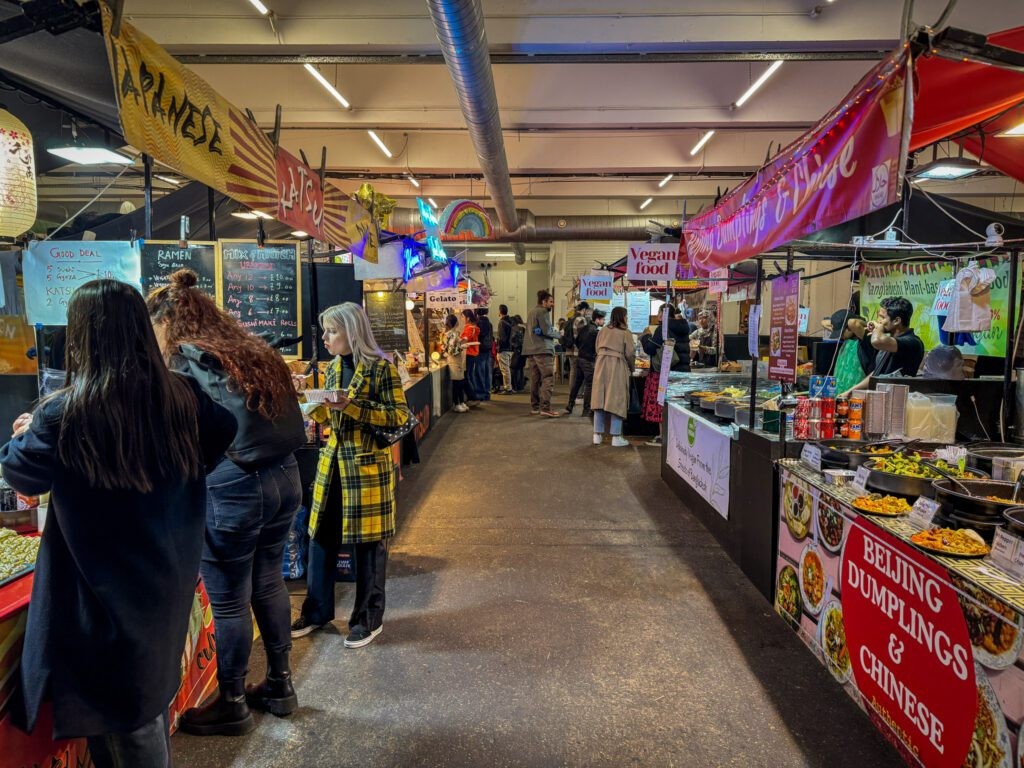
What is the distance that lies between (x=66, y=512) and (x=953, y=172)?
7.09 meters

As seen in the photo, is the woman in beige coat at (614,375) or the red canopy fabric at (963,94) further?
the woman in beige coat at (614,375)

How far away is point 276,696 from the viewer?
2604 mm

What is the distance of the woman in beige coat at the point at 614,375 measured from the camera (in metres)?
7.92

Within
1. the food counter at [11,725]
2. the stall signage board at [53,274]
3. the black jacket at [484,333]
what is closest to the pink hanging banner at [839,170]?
the food counter at [11,725]

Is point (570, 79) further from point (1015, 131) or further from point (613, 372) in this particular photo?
point (1015, 131)

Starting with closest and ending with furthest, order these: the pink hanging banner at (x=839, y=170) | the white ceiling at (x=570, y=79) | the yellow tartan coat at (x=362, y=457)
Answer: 1. the pink hanging banner at (x=839, y=170)
2. the yellow tartan coat at (x=362, y=457)
3. the white ceiling at (x=570, y=79)

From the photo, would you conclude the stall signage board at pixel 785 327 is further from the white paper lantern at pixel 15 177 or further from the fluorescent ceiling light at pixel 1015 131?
the white paper lantern at pixel 15 177

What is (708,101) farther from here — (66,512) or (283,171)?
(66,512)


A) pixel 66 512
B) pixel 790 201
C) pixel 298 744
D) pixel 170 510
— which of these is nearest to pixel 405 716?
pixel 298 744

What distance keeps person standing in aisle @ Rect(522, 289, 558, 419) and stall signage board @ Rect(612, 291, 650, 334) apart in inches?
75.2

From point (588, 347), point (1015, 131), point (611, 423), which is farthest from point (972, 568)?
point (588, 347)

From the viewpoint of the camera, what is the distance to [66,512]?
1.48 m

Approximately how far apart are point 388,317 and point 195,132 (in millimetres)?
5230

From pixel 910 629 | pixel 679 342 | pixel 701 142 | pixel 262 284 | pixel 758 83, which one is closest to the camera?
pixel 910 629
